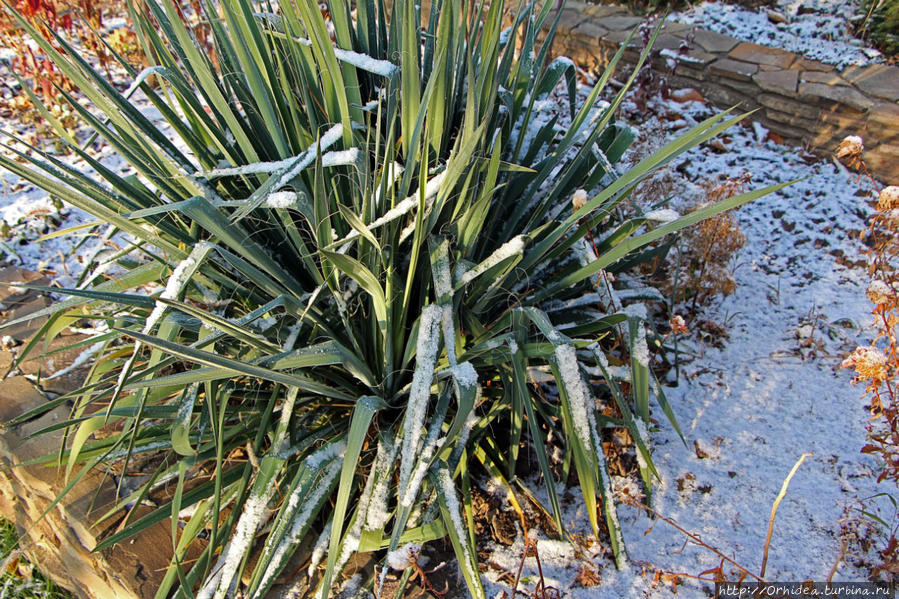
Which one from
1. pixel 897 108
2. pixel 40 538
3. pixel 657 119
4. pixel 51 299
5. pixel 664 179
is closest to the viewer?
pixel 40 538

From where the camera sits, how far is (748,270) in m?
2.38

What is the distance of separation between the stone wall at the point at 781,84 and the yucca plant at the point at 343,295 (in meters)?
1.69

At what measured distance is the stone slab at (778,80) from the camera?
2902 mm

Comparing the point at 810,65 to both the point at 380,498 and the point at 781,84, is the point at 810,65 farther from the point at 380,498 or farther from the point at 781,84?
→ the point at 380,498

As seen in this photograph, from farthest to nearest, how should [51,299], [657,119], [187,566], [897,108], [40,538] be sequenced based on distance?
1. [657,119]
2. [897,108]
3. [51,299]
4. [40,538]
5. [187,566]

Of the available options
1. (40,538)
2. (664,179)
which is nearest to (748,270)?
(664,179)

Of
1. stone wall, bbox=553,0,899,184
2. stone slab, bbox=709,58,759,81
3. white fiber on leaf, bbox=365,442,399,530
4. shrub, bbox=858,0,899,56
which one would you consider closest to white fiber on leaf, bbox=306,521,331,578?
white fiber on leaf, bbox=365,442,399,530

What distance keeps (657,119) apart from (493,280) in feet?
7.11

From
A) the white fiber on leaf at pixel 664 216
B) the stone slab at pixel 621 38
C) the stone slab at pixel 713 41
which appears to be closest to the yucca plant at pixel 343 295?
the white fiber on leaf at pixel 664 216

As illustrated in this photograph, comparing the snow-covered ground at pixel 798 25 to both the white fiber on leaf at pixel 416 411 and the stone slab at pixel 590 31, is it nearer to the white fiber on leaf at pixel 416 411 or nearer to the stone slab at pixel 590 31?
the stone slab at pixel 590 31

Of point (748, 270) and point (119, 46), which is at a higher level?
point (119, 46)

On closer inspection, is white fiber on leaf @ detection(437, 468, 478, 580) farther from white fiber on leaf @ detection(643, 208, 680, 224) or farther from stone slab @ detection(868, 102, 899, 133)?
stone slab @ detection(868, 102, 899, 133)

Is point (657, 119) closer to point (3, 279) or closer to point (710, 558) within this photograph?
point (710, 558)

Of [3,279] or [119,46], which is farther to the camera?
[119,46]
